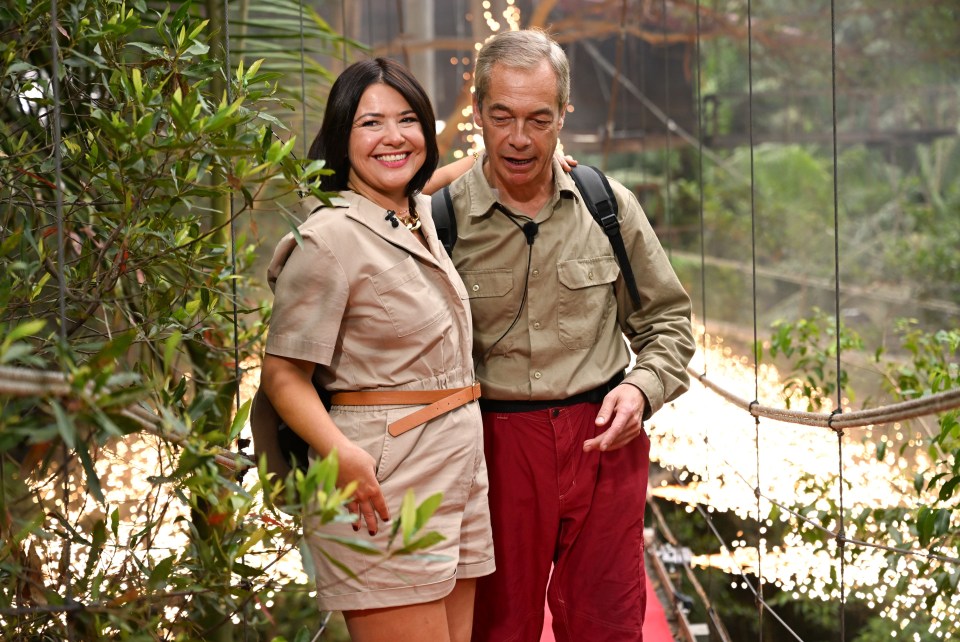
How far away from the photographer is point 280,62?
3.09m

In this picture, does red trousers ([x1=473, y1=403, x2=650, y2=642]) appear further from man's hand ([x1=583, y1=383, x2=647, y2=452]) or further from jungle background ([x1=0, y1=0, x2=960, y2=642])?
jungle background ([x1=0, y1=0, x2=960, y2=642])

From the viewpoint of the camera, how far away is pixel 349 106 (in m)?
1.47

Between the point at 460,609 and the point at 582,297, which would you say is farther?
the point at 582,297

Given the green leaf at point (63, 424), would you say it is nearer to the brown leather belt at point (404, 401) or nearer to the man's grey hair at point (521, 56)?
the brown leather belt at point (404, 401)

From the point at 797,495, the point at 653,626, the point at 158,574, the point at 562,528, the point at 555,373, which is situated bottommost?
the point at 653,626

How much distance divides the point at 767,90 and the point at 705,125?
1066 mm

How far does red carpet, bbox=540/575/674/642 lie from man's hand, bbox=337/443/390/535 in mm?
1458

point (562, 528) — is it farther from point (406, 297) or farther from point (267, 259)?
point (267, 259)

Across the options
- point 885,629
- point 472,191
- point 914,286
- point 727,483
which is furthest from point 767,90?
point 472,191

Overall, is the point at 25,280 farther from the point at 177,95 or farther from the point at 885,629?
the point at 885,629

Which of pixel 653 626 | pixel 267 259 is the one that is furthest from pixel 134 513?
pixel 267 259

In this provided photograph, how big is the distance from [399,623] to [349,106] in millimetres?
690

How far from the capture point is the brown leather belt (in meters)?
1.45

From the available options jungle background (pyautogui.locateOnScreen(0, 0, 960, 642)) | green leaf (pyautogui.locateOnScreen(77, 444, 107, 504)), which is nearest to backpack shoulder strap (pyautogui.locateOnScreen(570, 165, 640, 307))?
jungle background (pyautogui.locateOnScreen(0, 0, 960, 642))
